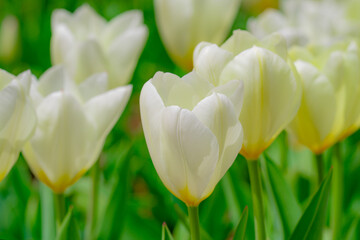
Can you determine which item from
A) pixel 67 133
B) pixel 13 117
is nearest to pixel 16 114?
pixel 13 117

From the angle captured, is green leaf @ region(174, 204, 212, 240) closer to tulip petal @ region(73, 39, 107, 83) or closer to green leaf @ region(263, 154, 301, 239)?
green leaf @ region(263, 154, 301, 239)

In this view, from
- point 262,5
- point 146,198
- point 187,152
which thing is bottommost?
point 262,5

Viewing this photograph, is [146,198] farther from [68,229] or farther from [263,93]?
[263,93]

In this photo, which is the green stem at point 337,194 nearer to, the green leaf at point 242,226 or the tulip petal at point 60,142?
the green leaf at point 242,226

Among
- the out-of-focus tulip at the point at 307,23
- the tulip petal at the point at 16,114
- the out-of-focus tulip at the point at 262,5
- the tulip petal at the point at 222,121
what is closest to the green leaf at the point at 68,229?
the tulip petal at the point at 16,114

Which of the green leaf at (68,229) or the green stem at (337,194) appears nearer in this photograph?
the green leaf at (68,229)

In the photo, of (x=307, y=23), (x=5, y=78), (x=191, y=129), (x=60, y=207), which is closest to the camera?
(x=191, y=129)
